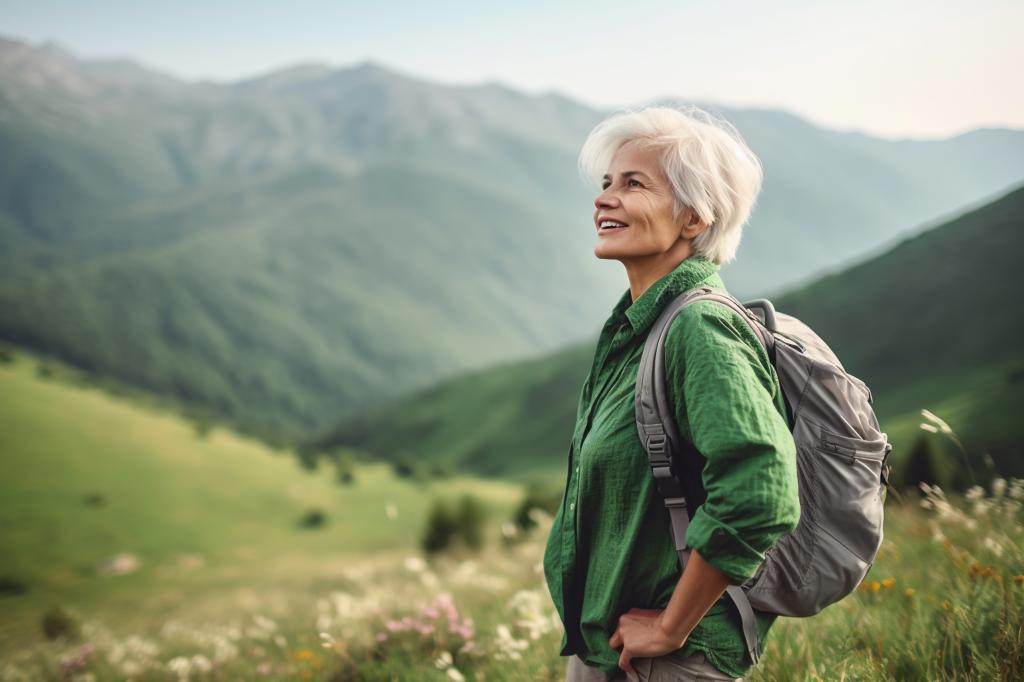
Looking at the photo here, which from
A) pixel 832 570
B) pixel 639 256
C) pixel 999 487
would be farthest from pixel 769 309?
pixel 999 487

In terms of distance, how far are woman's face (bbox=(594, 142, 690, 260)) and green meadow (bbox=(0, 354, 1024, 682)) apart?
6.53 ft

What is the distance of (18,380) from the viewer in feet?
170

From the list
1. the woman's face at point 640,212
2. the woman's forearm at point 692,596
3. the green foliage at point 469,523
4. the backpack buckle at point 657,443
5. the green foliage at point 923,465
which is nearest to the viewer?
the woman's forearm at point 692,596

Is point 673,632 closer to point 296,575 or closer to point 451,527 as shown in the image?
point 451,527

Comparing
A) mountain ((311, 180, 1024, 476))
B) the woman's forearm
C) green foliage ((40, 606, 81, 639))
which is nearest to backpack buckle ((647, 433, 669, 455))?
the woman's forearm

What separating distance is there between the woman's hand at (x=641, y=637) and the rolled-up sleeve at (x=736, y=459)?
1.09 feet

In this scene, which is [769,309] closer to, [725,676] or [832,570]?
[832,570]

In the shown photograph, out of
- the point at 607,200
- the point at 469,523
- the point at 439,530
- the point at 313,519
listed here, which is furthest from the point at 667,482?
the point at 313,519

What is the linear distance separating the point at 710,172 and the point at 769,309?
517 mm

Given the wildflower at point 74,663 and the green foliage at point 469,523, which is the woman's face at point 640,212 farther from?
the green foliage at point 469,523

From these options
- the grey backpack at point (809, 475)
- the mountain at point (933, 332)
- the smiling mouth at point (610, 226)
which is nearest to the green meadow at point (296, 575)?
the grey backpack at point (809, 475)

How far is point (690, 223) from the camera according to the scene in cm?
239

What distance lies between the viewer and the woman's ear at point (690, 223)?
2371 millimetres

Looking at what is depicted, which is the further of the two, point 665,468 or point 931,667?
point 931,667
